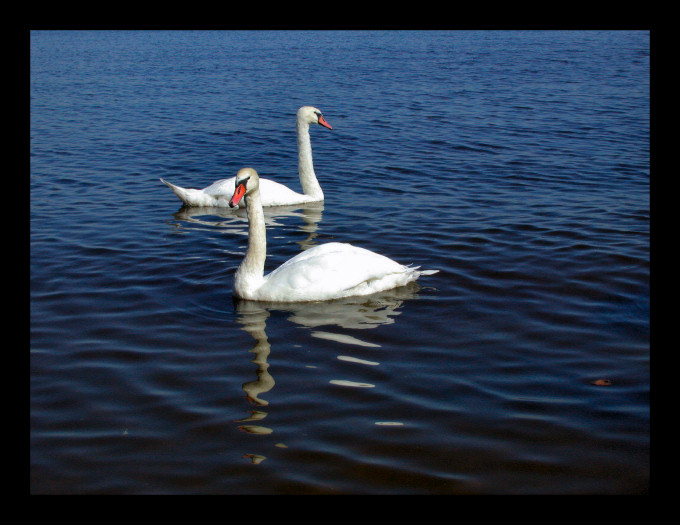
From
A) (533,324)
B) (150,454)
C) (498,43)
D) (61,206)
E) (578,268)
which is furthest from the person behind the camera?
(498,43)

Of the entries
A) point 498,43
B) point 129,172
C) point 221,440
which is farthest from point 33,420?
point 498,43

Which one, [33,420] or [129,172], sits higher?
[129,172]

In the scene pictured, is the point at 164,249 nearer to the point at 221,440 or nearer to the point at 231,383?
the point at 231,383

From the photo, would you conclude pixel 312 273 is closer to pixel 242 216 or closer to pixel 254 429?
pixel 254 429

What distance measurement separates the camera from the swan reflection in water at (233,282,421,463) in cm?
606

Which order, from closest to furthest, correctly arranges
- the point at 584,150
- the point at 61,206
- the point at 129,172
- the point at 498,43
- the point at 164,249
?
the point at 164,249
the point at 61,206
the point at 129,172
the point at 584,150
the point at 498,43

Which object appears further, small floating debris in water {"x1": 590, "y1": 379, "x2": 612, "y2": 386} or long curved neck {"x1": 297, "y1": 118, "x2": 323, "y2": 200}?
long curved neck {"x1": 297, "y1": 118, "x2": 323, "y2": 200}

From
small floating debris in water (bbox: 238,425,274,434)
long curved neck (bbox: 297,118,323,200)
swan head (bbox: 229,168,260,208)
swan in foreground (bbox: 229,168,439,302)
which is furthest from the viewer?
long curved neck (bbox: 297,118,323,200)

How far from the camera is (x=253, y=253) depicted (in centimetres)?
761

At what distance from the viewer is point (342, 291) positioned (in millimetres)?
7383

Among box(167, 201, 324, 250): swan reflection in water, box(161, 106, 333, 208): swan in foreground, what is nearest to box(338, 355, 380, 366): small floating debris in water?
box(167, 201, 324, 250): swan reflection in water

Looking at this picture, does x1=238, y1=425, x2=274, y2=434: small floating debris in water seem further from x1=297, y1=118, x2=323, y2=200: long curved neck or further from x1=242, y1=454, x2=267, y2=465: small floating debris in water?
x1=297, y1=118, x2=323, y2=200: long curved neck

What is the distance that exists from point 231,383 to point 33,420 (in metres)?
1.40

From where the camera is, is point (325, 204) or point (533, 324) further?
point (325, 204)
